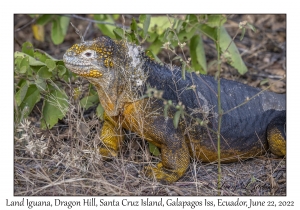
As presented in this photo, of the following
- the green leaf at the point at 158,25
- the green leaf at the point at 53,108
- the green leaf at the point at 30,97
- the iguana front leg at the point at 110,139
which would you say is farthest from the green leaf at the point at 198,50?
the green leaf at the point at 30,97

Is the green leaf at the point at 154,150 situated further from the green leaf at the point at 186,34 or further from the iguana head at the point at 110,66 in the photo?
the green leaf at the point at 186,34

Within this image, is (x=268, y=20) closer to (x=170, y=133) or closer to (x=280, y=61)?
(x=280, y=61)

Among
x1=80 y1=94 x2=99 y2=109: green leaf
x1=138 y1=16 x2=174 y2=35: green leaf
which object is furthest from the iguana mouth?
x1=138 y1=16 x2=174 y2=35: green leaf

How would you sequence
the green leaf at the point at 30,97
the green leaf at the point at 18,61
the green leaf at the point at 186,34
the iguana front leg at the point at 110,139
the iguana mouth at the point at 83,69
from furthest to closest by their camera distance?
the green leaf at the point at 186,34
the green leaf at the point at 30,97
the green leaf at the point at 18,61
the iguana front leg at the point at 110,139
the iguana mouth at the point at 83,69

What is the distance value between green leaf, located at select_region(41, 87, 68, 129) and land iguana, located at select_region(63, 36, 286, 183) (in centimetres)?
60

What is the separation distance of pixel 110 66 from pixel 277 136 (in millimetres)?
2182

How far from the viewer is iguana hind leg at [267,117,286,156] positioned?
6.20m

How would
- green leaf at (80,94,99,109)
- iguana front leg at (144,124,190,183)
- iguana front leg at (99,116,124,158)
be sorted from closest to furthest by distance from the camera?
iguana front leg at (144,124,190,183), iguana front leg at (99,116,124,158), green leaf at (80,94,99,109)

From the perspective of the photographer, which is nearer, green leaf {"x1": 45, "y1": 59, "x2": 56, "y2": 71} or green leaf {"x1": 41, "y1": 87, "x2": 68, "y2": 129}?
green leaf {"x1": 45, "y1": 59, "x2": 56, "y2": 71}

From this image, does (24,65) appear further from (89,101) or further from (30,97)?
(89,101)

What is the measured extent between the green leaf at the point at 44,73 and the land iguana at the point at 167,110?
34.7 inches

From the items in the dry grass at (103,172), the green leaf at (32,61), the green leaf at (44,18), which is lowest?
the dry grass at (103,172)

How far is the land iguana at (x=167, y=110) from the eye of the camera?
5535mm

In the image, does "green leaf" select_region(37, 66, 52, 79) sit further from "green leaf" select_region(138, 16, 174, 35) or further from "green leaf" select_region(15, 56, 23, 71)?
"green leaf" select_region(138, 16, 174, 35)
